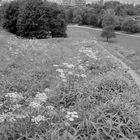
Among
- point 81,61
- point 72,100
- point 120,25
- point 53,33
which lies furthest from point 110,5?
point 72,100

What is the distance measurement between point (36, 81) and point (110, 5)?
97.6 ft

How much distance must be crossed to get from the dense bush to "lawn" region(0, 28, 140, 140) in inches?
185

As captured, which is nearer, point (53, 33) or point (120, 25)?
point (53, 33)

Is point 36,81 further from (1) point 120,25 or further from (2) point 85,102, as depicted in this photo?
(1) point 120,25

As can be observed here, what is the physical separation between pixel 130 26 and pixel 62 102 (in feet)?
72.0

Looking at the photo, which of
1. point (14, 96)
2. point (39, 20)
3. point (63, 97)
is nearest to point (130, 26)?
point (39, 20)

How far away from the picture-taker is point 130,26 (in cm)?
2275

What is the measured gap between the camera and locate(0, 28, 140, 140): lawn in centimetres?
210

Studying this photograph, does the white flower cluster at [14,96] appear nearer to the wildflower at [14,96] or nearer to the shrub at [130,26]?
the wildflower at [14,96]

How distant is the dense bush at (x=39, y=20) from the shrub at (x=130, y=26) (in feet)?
47.6

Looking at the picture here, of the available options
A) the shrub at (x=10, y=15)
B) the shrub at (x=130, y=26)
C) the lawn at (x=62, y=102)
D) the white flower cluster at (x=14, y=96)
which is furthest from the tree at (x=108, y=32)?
the white flower cluster at (x=14, y=96)

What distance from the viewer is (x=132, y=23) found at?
22.8m

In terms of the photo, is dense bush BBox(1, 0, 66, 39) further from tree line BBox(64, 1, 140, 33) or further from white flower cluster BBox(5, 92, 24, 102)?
tree line BBox(64, 1, 140, 33)

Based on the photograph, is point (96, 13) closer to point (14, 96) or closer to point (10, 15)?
point (10, 15)
